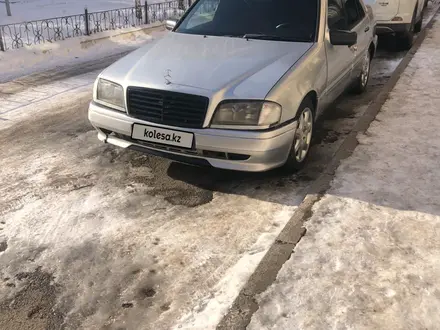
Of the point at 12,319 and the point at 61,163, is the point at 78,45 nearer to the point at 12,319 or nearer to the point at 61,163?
the point at 61,163

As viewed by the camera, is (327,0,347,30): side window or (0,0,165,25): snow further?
(0,0,165,25): snow

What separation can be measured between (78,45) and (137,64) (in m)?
6.67

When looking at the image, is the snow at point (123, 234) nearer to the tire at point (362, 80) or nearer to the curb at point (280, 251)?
the curb at point (280, 251)

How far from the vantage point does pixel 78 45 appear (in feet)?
34.1

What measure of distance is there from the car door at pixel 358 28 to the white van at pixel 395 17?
329cm

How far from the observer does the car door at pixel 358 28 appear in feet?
19.6

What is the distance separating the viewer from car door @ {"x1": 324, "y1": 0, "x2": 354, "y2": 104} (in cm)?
497

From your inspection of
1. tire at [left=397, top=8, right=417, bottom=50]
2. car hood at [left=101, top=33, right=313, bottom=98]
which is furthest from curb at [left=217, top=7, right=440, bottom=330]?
tire at [left=397, top=8, right=417, bottom=50]

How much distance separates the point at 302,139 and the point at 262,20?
1405mm

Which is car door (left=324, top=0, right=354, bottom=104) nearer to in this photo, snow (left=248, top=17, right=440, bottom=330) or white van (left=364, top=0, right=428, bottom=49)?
snow (left=248, top=17, right=440, bottom=330)

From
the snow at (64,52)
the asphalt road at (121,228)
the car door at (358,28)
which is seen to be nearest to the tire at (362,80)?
the car door at (358,28)

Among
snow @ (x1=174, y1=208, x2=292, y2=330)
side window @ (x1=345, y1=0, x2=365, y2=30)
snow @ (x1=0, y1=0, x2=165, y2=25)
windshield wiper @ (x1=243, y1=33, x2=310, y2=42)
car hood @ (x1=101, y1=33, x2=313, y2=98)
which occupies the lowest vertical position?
snow @ (x1=174, y1=208, x2=292, y2=330)

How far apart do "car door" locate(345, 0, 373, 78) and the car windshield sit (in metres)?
1.11

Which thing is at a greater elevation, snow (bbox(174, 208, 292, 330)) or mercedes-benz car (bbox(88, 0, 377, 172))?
mercedes-benz car (bbox(88, 0, 377, 172))
